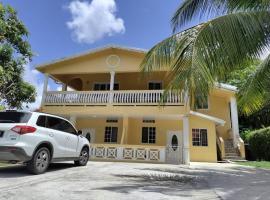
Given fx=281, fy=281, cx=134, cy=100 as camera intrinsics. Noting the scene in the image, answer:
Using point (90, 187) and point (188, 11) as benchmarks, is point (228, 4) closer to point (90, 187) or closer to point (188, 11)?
point (188, 11)

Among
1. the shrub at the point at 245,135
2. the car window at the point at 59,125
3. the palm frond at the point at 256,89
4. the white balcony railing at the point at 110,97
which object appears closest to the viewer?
the car window at the point at 59,125

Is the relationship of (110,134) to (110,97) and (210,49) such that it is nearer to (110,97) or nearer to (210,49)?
(110,97)

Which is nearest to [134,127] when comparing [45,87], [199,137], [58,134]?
[199,137]

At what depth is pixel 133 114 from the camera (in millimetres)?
18766

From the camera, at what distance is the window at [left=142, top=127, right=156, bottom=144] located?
2111cm

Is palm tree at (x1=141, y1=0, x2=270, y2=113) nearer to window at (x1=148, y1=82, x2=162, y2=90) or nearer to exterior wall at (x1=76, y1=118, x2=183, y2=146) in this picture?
exterior wall at (x1=76, y1=118, x2=183, y2=146)

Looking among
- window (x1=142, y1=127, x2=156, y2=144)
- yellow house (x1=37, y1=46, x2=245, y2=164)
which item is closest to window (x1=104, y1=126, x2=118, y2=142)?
yellow house (x1=37, y1=46, x2=245, y2=164)

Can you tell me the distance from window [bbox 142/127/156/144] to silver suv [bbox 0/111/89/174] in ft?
38.9

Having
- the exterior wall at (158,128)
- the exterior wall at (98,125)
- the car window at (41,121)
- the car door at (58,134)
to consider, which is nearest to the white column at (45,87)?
the exterior wall at (98,125)

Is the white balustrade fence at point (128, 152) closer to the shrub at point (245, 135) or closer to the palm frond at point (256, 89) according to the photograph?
the palm frond at point (256, 89)

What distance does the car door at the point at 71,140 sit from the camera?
9828mm

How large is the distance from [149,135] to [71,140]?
11.7m

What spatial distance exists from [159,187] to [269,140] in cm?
1530

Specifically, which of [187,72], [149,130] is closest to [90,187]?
[187,72]
